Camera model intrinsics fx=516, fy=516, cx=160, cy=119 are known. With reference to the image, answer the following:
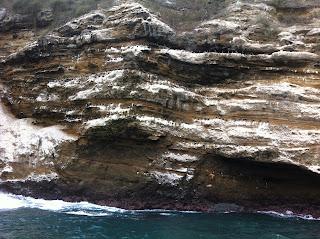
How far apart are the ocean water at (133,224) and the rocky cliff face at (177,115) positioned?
171cm

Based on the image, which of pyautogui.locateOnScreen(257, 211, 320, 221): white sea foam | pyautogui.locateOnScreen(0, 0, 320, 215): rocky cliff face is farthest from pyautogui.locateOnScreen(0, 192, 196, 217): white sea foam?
pyautogui.locateOnScreen(257, 211, 320, 221): white sea foam

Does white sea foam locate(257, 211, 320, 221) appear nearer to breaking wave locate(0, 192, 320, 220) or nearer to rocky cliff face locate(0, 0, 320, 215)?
breaking wave locate(0, 192, 320, 220)

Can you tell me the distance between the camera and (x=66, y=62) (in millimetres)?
31312

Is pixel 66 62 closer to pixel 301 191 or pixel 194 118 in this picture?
pixel 194 118

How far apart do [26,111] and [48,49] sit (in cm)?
409

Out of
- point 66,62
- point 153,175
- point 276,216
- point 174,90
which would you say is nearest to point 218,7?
point 174,90

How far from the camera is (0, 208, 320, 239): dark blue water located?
2105 cm

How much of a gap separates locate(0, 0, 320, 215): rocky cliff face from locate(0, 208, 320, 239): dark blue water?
238 cm

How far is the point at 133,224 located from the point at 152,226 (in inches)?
35.6

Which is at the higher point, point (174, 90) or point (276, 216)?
point (174, 90)

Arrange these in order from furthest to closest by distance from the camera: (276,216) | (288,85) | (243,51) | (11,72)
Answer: (11,72), (243,51), (288,85), (276,216)

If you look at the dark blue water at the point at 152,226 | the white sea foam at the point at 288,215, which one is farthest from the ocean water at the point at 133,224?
the white sea foam at the point at 288,215

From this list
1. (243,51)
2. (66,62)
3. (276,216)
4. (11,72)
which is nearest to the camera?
(276,216)

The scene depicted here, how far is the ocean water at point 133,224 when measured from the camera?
69.2ft
